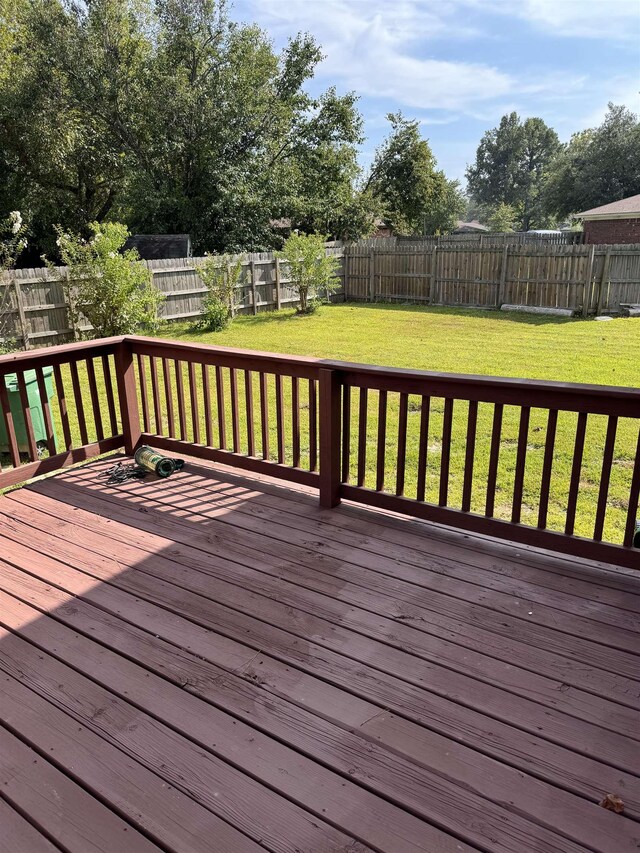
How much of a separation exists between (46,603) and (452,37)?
354 inches

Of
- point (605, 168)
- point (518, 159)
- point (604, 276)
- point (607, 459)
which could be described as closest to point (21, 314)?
point (607, 459)

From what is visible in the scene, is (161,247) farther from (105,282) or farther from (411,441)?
(411,441)

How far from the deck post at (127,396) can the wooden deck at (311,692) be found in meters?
1.11

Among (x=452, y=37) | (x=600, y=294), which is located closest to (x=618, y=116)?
(x=600, y=294)

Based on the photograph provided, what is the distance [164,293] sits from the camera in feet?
33.3

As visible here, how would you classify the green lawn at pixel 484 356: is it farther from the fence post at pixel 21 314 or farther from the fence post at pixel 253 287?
the fence post at pixel 21 314

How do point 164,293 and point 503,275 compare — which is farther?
point 503,275

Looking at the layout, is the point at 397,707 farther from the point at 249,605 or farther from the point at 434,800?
the point at 249,605

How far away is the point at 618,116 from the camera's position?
33.4m

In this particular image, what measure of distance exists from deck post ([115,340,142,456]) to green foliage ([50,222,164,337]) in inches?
190

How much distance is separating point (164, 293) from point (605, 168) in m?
30.9

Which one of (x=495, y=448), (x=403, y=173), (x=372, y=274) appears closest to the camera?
(x=495, y=448)

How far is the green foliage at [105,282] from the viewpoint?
816cm

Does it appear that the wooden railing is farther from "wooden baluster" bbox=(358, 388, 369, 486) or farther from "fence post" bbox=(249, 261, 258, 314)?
"fence post" bbox=(249, 261, 258, 314)
